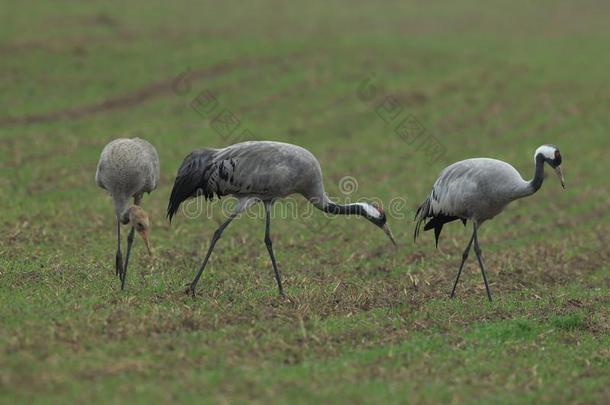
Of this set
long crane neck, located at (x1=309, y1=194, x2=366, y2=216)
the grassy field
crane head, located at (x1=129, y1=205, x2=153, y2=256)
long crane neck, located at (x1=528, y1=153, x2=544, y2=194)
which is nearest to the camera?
the grassy field

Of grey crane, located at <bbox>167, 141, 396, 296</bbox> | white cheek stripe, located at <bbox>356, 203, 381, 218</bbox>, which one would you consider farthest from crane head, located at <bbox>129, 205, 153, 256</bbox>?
white cheek stripe, located at <bbox>356, 203, 381, 218</bbox>

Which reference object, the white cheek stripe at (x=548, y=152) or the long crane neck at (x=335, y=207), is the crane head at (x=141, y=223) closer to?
the long crane neck at (x=335, y=207)

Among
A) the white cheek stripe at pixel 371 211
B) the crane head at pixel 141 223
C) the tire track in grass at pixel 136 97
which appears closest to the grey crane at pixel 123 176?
the crane head at pixel 141 223

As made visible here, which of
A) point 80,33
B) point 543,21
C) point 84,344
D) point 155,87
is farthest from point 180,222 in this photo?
point 543,21

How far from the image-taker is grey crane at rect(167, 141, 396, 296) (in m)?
9.68

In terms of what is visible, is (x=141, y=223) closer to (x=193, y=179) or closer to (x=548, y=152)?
(x=193, y=179)

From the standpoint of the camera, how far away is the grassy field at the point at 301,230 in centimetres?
713

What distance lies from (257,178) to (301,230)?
3858 mm

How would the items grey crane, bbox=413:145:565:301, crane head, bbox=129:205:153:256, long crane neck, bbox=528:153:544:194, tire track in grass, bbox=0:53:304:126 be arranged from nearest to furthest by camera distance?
crane head, bbox=129:205:153:256 → long crane neck, bbox=528:153:544:194 → grey crane, bbox=413:145:565:301 → tire track in grass, bbox=0:53:304:126

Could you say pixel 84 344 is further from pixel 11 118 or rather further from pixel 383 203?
pixel 11 118

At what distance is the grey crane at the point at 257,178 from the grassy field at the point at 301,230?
3.17ft

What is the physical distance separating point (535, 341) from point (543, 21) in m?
31.2

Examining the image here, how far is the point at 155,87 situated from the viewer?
2380 cm

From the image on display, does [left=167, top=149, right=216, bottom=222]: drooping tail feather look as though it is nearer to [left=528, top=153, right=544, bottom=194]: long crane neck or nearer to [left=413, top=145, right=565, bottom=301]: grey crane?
[left=413, top=145, right=565, bottom=301]: grey crane
